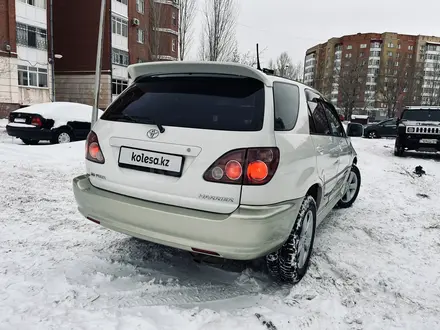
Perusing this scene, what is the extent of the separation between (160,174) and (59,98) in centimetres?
3389

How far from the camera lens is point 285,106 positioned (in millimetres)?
2676

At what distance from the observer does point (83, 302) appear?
240cm

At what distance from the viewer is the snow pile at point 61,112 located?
984 centimetres

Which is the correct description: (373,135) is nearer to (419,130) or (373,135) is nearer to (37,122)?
(419,130)

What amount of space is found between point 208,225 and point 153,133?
29.4 inches

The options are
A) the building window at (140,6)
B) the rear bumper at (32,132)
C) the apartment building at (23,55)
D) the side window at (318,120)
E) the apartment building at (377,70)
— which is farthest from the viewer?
the apartment building at (377,70)

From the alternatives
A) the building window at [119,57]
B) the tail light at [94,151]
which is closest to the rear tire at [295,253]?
the tail light at [94,151]

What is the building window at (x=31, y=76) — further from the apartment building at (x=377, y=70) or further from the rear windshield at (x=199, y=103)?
the apartment building at (x=377, y=70)

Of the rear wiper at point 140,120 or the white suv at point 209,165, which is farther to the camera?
the rear wiper at point 140,120

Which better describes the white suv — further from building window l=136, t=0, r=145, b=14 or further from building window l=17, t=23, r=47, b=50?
building window l=136, t=0, r=145, b=14

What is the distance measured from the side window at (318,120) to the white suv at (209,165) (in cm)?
15

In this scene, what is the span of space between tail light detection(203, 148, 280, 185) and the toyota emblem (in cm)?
47

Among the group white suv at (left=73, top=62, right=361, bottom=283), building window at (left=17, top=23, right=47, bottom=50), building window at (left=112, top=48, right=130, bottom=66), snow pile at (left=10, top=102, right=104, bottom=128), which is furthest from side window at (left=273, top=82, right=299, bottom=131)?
building window at (left=112, top=48, right=130, bottom=66)

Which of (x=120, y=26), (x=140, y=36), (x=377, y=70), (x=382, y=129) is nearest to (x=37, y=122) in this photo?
(x=382, y=129)
